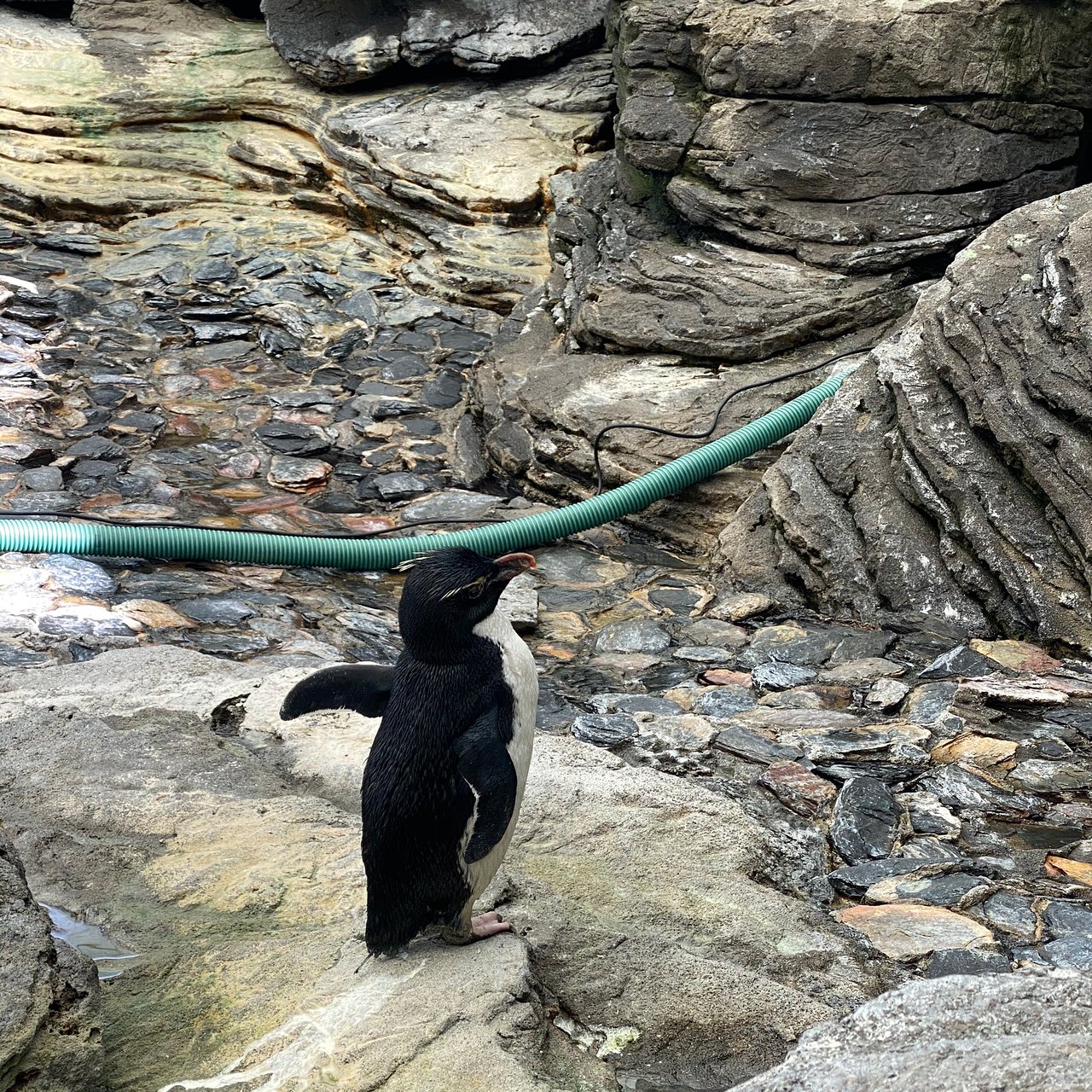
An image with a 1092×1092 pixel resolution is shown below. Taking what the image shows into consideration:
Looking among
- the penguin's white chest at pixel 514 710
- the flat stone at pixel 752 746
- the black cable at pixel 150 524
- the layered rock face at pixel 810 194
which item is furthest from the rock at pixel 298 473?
the penguin's white chest at pixel 514 710

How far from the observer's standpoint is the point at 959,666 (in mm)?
4191

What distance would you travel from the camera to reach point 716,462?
18.6ft

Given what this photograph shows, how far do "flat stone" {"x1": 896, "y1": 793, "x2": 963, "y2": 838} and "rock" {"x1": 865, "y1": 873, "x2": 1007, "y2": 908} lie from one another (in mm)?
226

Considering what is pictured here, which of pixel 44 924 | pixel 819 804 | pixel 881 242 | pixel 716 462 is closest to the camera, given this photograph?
pixel 44 924

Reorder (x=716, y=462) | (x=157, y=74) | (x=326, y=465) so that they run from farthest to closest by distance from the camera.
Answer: (x=157, y=74), (x=326, y=465), (x=716, y=462)

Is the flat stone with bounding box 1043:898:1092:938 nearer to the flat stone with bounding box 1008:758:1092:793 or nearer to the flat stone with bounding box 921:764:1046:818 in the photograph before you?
the flat stone with bounding box 921:764:1046:818

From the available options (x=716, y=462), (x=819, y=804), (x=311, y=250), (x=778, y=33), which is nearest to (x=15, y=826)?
(x=819, y=804)

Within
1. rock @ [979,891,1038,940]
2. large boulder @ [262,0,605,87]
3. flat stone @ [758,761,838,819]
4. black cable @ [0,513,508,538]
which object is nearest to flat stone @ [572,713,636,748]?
flat stone @ [758,761,838,819]

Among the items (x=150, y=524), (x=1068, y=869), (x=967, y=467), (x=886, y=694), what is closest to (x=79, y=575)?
(x=150, y=524)

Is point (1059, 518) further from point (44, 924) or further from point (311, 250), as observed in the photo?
point (311, 250)

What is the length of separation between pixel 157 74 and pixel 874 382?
265 inches

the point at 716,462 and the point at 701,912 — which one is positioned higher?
the point at 716,462

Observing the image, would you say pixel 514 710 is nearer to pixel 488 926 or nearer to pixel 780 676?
pixel 488 926

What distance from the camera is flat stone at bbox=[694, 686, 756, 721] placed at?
13.4 ft
